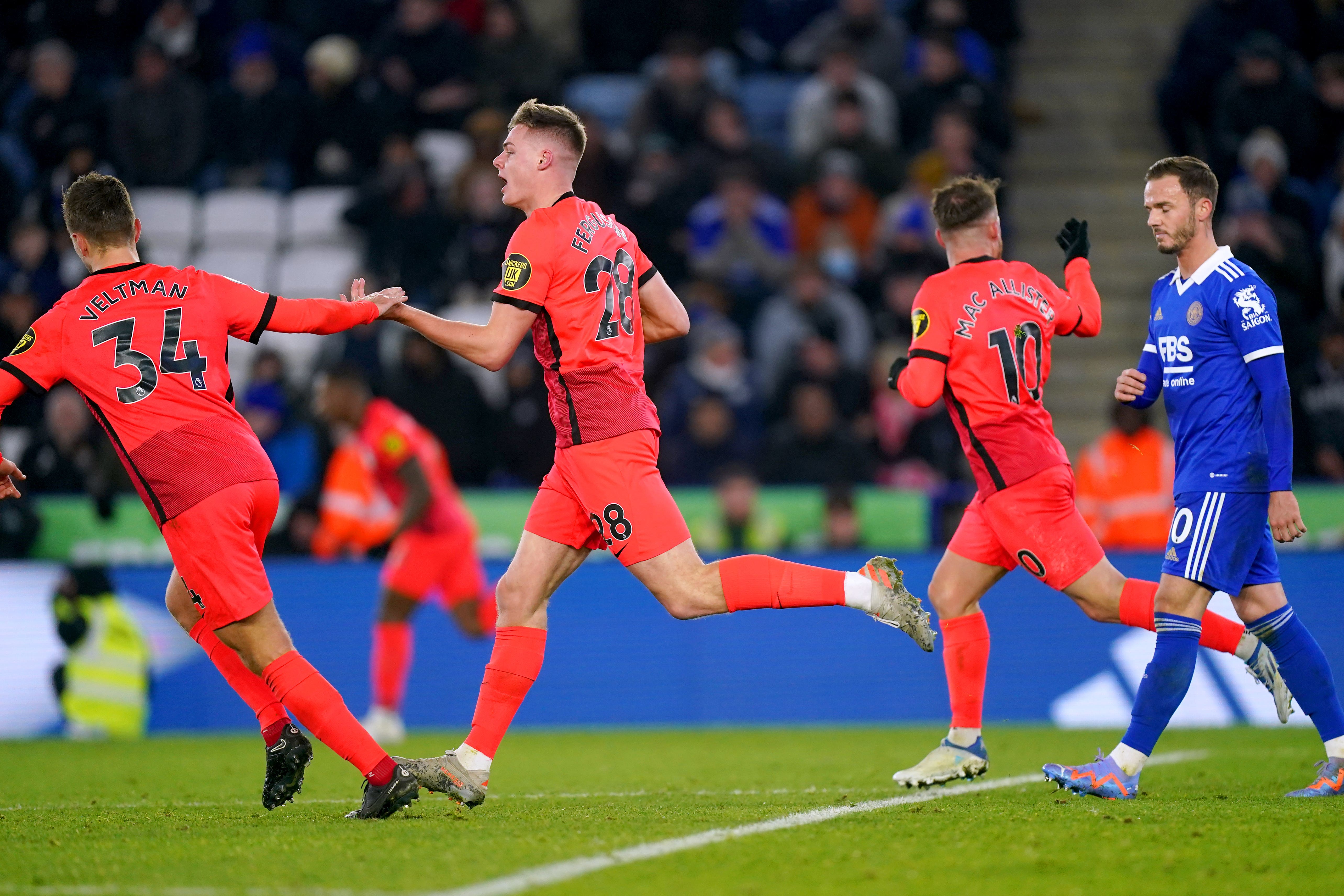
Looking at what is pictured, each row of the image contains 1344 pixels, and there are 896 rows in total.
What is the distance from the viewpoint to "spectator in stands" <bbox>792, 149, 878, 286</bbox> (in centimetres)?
1402

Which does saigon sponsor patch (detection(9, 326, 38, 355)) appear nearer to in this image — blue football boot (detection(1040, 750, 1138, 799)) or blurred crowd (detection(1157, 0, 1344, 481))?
blue football boot (detection(1040, 750, 1138, 799))

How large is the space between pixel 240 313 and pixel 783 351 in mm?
8207

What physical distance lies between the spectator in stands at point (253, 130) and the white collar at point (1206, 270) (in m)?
11.5

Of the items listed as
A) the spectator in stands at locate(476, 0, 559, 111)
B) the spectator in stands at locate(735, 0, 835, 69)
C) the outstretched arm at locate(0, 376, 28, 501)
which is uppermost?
the spectator in stands at locate(735, 0, 835, 69)

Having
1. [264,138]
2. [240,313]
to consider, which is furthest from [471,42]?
[240,313]

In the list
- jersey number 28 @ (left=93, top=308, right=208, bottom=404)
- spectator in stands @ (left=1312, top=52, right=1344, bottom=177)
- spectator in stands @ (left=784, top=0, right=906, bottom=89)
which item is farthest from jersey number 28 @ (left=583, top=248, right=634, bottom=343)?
spectator in stands @ (left=1312, top=52, right=1344, bottom=177)

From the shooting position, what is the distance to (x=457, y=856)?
14.5 ft

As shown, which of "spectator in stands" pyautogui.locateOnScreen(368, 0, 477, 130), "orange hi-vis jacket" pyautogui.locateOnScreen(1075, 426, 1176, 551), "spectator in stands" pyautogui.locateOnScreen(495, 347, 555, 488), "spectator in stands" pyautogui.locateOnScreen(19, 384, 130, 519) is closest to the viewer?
"orange hi-vis jacket" pyautogui.locateOnScreen(1075, 426, 1176, 551)

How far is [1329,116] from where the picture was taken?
14367 millimetres

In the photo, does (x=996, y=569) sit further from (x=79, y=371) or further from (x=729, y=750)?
(x=79, y=371)

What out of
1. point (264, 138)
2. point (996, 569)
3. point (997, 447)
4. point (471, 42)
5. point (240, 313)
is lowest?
point (996, 569)

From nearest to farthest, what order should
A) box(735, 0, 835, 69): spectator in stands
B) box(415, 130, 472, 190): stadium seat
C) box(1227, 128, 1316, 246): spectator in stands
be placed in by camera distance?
1. box(1227, 128, 1316, 246): spectator in stands
2. box(415, 130, 472, 190): stadium seat
3. box(735, 0, 835, 69): spectator in stands

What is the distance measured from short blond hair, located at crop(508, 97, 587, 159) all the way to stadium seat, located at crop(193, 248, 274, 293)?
949cm

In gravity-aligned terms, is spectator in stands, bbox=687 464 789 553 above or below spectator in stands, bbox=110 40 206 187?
below
